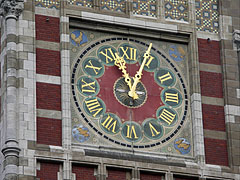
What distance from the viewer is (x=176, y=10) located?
4259 cm

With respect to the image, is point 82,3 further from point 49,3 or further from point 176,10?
point 176,10

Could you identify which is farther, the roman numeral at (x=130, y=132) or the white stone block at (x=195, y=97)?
the white stone block at (x=195, y=97)

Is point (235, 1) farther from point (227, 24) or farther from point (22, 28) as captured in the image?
point (22, 28)

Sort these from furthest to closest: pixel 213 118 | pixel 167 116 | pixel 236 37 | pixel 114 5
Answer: pixel 236 37
pixel 114 5
pixel 213 118
pixel 167 116

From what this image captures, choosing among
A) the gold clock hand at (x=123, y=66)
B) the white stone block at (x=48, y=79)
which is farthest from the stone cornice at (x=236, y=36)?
the white stone block at (x=48, y=79)

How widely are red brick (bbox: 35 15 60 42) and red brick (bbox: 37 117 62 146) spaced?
93.8 inches

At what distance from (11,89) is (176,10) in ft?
18.5

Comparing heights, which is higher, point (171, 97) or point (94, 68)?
point (94, 68)

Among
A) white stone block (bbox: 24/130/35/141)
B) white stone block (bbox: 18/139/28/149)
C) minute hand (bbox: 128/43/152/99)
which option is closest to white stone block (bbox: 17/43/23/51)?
white stone block (bbox: 24/130/35/141)

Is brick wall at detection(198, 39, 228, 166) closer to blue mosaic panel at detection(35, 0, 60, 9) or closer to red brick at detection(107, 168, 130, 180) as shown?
red brick at detection(107, 168, 130, 180)

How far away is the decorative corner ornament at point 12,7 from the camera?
40688 mm

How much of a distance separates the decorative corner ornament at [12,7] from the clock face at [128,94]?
1.97m

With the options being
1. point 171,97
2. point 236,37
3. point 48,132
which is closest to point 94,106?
point 48,132

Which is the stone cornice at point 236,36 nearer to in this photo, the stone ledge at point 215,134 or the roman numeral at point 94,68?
the stone ledge at point 215,134
